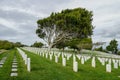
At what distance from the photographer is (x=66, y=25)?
185 ft

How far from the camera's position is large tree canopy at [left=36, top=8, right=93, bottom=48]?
56375 mm

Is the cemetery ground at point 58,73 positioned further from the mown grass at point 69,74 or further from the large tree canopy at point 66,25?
the large tree canopy at point 66,25

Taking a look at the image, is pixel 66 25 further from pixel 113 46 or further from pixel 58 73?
pixel 113 46

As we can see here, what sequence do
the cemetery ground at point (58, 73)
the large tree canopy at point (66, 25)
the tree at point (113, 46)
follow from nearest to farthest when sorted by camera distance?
the cemetery ground at point (58, 73) → the large tree canopy at point (66, 25) → the tree at point (113, 46)

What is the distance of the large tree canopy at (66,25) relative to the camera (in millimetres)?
56375

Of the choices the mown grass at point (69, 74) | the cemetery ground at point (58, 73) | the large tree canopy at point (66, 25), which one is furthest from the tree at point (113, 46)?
the mown grass at point (69, 74)

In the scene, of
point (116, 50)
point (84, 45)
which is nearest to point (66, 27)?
point (84, 45)

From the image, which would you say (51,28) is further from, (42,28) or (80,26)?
(80,26)

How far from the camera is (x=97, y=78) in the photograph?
13.7 metres

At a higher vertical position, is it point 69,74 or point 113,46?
point 113,46

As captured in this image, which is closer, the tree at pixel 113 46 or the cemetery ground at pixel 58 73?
the cemetery ground at pixel 58 73

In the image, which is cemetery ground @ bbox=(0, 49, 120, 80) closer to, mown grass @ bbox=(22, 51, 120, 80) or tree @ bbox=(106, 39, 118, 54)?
mown grass @ bbox=(22, 51, 120, 80)

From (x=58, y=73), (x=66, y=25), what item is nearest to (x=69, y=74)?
(x=58, y=73)

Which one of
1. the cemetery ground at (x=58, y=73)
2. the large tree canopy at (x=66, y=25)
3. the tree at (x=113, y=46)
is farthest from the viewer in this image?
the tree at (x=113, y=46)
